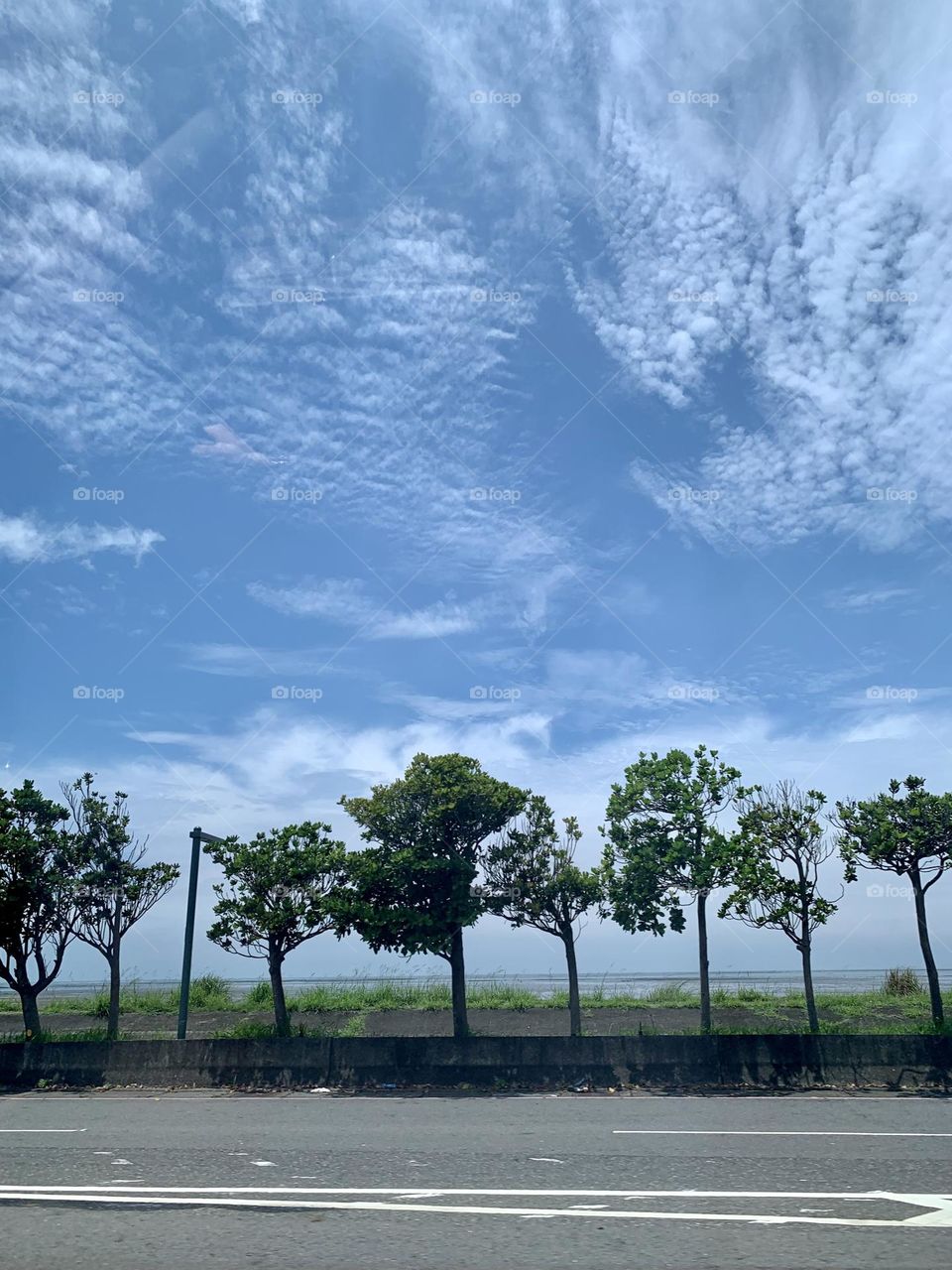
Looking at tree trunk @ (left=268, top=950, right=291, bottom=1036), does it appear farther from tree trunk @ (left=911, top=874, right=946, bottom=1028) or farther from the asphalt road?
tree trunk @ (left=911, top=874, right=946, bottom=1028)

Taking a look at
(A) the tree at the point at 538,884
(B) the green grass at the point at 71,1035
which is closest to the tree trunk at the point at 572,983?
(A) the tree at the point at 538,884

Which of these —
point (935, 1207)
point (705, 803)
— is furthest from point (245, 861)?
point (935, 1207)

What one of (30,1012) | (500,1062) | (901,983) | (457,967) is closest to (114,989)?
(30,1012)

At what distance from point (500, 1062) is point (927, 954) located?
28.8ft

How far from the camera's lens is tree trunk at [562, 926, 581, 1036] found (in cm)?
2023

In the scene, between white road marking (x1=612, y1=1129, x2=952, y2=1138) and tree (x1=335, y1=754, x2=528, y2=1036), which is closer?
white road marking (x1=612, y1=1129, x2=952, y2=1138)

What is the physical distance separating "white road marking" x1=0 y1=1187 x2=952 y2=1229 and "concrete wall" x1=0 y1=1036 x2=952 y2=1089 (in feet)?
33.4

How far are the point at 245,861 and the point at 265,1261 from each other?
1679cm

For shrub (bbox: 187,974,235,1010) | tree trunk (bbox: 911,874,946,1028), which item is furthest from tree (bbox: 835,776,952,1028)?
shrub (bbox: 187,974,235,1010)

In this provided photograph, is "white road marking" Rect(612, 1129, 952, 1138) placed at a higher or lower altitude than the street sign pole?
lower

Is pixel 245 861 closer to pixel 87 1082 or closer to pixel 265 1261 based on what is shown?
pixel 87 1082

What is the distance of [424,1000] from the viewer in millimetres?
29266

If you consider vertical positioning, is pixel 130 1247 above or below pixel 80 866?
below

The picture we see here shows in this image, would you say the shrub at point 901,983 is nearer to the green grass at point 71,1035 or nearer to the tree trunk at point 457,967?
the tree trunk at point 457,967
